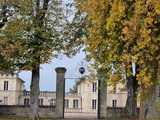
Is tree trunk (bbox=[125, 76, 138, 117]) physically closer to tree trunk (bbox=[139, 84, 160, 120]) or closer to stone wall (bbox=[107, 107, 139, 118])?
stone wall (bbox=[107, 107, 139, 118])

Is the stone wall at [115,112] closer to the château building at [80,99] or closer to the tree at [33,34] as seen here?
the tree at [33,34]

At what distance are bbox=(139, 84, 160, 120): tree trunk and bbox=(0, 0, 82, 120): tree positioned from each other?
968 cm

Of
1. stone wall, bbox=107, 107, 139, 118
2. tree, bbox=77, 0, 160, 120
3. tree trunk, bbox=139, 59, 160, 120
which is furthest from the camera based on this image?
stone wall, bbox=107, 107, 139, 118

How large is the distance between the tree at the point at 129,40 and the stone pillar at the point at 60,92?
12.8m

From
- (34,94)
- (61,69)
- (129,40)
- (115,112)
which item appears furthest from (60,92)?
(129,40)

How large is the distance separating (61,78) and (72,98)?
19.1m

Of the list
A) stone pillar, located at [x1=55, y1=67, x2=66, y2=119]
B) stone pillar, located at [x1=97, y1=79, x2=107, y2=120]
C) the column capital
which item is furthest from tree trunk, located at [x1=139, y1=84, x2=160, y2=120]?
the column capital

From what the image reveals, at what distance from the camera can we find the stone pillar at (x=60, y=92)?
2231cm

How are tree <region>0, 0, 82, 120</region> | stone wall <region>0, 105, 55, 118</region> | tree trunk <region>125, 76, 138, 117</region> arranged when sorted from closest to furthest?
tree <region>0, 0, 82, 120</region> → tree trunk <region>125, 76, 138, 117</region> → stone wall <region>0, 105, 55, 118</region>

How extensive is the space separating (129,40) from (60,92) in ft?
47.7

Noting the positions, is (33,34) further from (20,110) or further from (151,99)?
(151,99)

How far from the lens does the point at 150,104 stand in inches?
379

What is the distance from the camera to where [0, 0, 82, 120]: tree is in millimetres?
18562

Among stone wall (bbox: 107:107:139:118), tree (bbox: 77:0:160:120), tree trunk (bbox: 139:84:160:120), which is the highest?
tree (bbox: 77:0:160:120)
